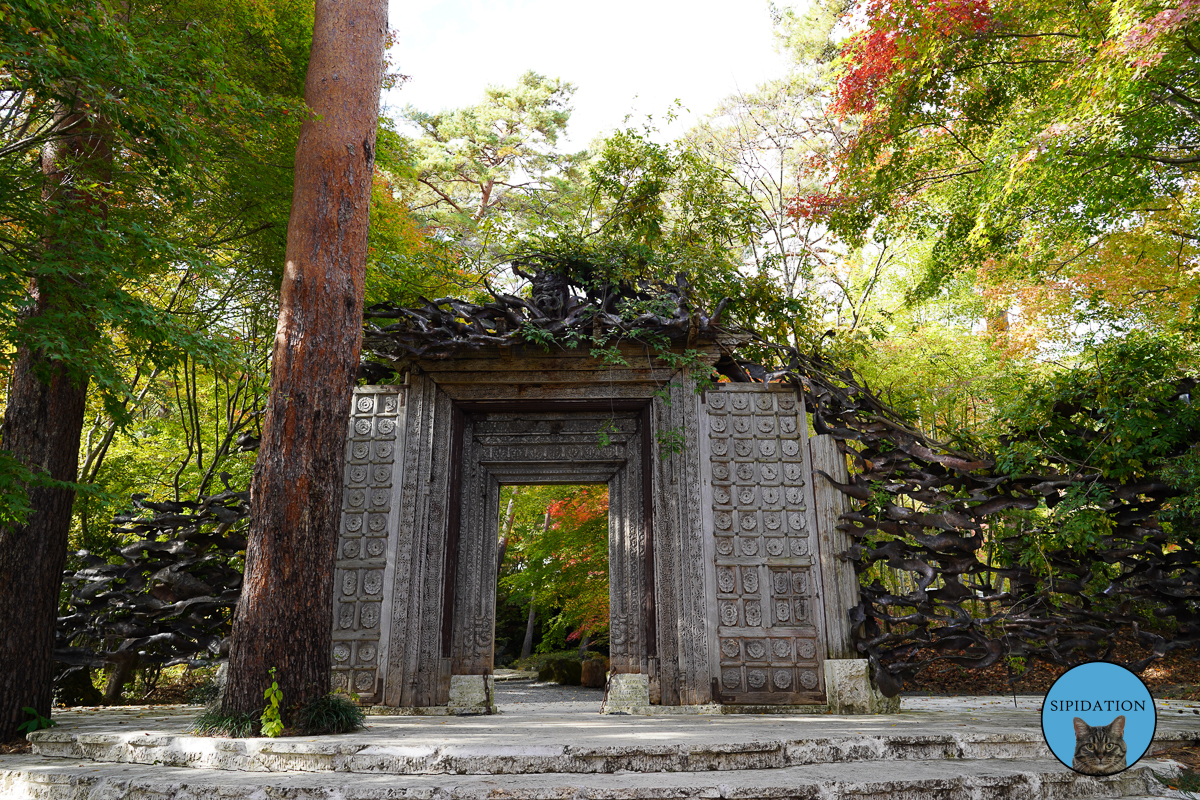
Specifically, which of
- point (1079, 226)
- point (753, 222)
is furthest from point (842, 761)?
point (753, 222)

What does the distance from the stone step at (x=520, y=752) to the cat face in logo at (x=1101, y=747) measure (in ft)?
5.29

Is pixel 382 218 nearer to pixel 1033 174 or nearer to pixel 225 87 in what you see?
pixel 225 87

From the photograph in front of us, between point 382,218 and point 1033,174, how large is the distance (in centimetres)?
710

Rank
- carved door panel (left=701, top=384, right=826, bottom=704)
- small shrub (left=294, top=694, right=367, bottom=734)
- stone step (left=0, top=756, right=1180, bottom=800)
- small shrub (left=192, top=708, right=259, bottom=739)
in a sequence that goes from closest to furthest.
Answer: stone step (left=0, top=756, right=1180, bottom=800), small shrub (left=192, top=708, right=259, bottom=739), small shrub (left=294, top=694, right=367, bottom=734), carved door panel (left=701, top=384, right=826, bottom=704)

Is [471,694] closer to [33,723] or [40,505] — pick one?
[33,723]

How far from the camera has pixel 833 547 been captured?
677 centimetres

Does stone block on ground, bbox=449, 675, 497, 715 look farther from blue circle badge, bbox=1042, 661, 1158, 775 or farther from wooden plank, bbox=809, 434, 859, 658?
blue circle badge, bbox=1042, 661, 1158, 775

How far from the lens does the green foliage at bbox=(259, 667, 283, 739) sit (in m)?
4.30

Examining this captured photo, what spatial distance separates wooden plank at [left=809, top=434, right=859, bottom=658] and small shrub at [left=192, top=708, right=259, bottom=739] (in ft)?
16.8

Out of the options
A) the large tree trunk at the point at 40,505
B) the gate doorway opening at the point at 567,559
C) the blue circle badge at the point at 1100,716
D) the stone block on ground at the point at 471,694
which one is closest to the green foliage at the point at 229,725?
the large tree trunk at the point at 40,505

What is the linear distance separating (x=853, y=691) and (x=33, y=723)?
6.92 meters

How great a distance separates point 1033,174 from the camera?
245 inches

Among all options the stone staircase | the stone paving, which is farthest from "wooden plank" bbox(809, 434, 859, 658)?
the stone staircase

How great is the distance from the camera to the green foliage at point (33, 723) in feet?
16.3
